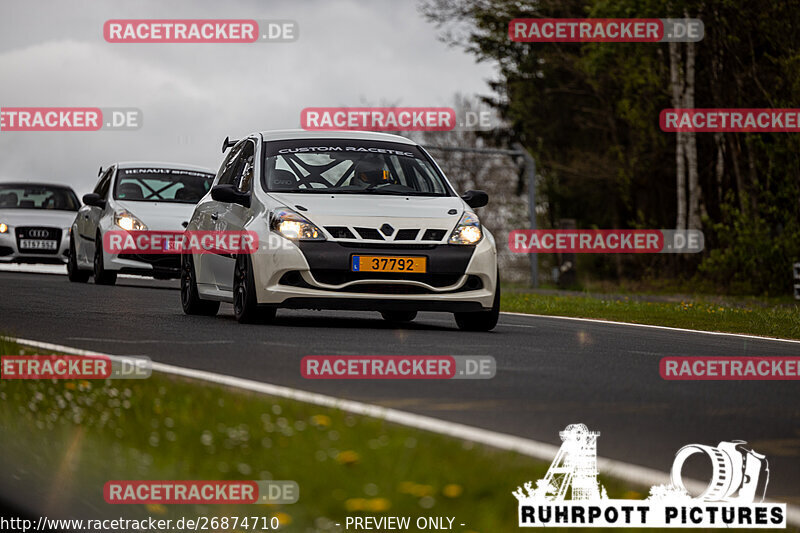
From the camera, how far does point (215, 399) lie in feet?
22.0

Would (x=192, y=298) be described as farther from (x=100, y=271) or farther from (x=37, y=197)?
(x=37, y=197)

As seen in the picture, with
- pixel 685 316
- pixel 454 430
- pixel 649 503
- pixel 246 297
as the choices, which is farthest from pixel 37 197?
pixel 649 503

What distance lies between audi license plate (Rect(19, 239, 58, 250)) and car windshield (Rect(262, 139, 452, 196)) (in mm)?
12773

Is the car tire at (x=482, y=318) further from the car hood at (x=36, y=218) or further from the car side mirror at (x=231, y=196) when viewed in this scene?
the car hood at (x=36, y=218)

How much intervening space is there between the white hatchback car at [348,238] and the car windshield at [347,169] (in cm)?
1

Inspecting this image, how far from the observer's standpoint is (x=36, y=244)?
25.0 metres

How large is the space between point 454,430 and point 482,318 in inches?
261

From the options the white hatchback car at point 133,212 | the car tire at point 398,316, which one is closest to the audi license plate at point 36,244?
the white hatchback car at point 133,212

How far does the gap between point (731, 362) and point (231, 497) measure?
6.35 meters

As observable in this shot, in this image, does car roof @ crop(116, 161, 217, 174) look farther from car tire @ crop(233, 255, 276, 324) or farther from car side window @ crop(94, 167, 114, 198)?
car tire @ crop(233, 255, 276, 324)

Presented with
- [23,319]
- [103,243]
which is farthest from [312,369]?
[103,243]

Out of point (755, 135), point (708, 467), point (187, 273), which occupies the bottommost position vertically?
point (708, 467)

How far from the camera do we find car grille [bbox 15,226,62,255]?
24.9 m

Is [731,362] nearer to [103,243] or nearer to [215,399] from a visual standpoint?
[215,399]
